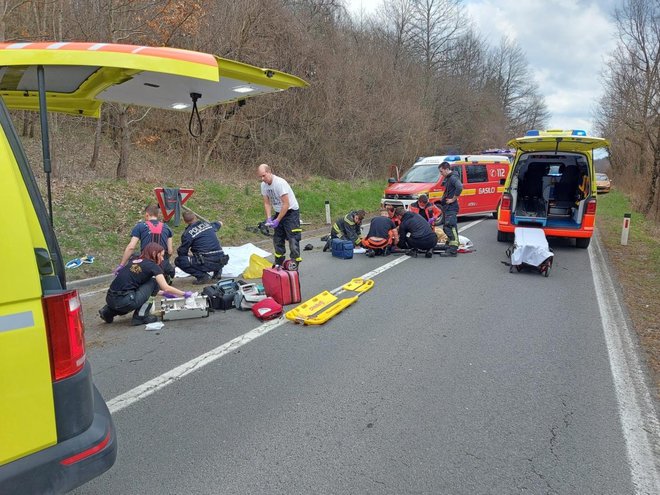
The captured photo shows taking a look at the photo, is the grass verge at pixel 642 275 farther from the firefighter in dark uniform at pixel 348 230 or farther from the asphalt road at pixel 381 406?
the firefighter in dark uniform at pixel 348 230

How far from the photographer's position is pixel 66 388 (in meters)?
1.89

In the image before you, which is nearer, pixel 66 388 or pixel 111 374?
pixel 66 388

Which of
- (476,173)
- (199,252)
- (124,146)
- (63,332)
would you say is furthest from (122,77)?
(476,173)

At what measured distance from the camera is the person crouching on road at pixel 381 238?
9.55 m

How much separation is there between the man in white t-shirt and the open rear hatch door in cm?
273

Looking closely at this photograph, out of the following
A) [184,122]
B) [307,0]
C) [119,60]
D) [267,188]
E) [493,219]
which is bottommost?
[493,219]

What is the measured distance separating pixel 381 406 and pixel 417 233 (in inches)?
247

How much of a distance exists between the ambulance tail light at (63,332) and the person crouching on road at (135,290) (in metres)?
3.61

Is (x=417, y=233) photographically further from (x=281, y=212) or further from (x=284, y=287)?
(x=284, y=287)

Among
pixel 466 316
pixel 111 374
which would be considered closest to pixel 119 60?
pixel 111 374

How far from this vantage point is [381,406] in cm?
357

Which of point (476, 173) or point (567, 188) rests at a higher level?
point (476, 173)

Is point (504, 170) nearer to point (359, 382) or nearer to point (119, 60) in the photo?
point (359, 382)

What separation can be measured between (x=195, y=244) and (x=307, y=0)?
20481 mm
